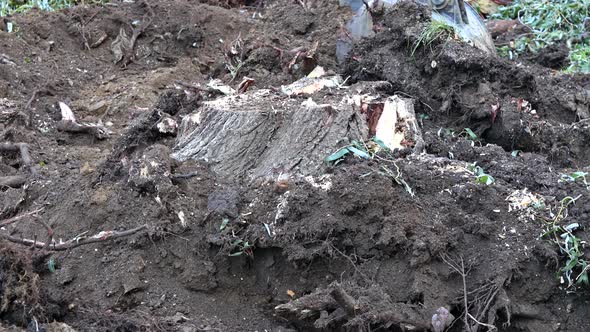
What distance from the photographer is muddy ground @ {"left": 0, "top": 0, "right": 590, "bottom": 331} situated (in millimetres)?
2910

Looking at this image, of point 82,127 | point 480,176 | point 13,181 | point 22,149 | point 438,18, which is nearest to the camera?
point 480,176

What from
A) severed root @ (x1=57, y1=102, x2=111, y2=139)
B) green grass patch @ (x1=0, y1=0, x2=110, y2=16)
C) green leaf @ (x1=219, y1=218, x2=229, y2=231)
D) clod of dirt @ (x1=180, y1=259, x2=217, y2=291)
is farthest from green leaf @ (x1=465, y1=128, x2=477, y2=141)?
green grass patch @ (x1=0, y1=0, x2=110, y2=16)

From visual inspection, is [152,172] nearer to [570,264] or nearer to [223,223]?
[223,223]

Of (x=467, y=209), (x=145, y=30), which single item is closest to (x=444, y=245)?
(x=467, y=209)

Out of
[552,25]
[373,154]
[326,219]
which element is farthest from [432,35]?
[552,25]

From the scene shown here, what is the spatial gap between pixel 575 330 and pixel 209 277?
4.99 feet

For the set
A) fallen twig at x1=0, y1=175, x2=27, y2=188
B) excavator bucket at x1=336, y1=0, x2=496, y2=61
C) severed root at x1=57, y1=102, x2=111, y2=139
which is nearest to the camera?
fallen twig at x1=0, y1=175, x2=27, y2=188

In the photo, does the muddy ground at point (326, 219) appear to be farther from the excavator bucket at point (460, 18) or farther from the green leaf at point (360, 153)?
the excavator bucket at point (460, 18)

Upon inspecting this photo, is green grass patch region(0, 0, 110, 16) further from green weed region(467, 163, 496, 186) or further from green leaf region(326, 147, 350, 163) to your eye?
green weed region(467, 163, 496, 186)

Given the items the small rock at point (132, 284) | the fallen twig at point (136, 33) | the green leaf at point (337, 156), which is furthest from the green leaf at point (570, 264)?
the fallen twig at point (136, 33)

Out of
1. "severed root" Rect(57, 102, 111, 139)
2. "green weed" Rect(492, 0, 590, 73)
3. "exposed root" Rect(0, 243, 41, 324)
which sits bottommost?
"green weed" Rect(492, 0, 590, 73)

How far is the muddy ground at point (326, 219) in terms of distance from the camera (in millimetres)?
2910

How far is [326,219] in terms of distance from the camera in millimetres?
3105

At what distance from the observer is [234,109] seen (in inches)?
Result: 152
